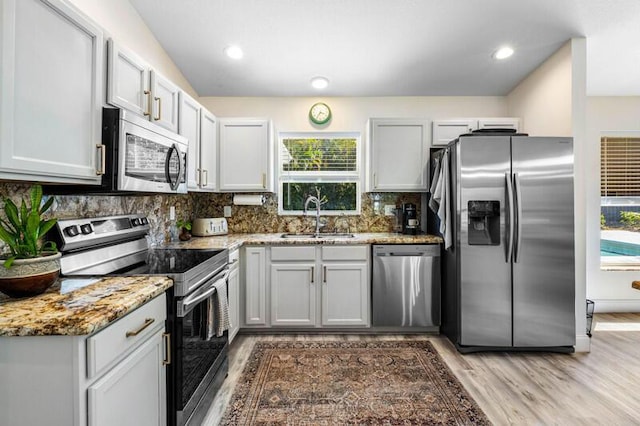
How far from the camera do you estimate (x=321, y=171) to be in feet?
12.5

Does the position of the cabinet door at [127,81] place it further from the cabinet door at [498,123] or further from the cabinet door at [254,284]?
the cabinet door at [498,123]

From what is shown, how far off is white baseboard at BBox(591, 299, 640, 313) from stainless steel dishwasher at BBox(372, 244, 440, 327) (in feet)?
7.21

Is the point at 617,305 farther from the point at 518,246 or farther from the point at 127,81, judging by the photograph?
the point at 127,81

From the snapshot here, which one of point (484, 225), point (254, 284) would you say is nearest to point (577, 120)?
point (484, 225)

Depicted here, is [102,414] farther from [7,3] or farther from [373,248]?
[373,248]

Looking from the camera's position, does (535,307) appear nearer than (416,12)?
No

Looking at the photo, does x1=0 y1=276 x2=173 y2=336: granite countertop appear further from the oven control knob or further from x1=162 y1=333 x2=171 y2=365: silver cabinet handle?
the oven control knob

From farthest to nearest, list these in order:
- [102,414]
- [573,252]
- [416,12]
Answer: [573,252], [416,12], [102,414]

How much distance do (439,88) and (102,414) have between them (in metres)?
3.81

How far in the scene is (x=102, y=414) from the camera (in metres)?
1.06

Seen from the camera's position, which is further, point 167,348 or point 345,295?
point 345,295

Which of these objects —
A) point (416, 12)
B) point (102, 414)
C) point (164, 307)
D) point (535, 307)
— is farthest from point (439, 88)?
point (102, 414)

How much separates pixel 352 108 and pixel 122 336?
3225mm

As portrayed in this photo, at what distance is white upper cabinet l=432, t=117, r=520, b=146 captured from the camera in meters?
3.36
